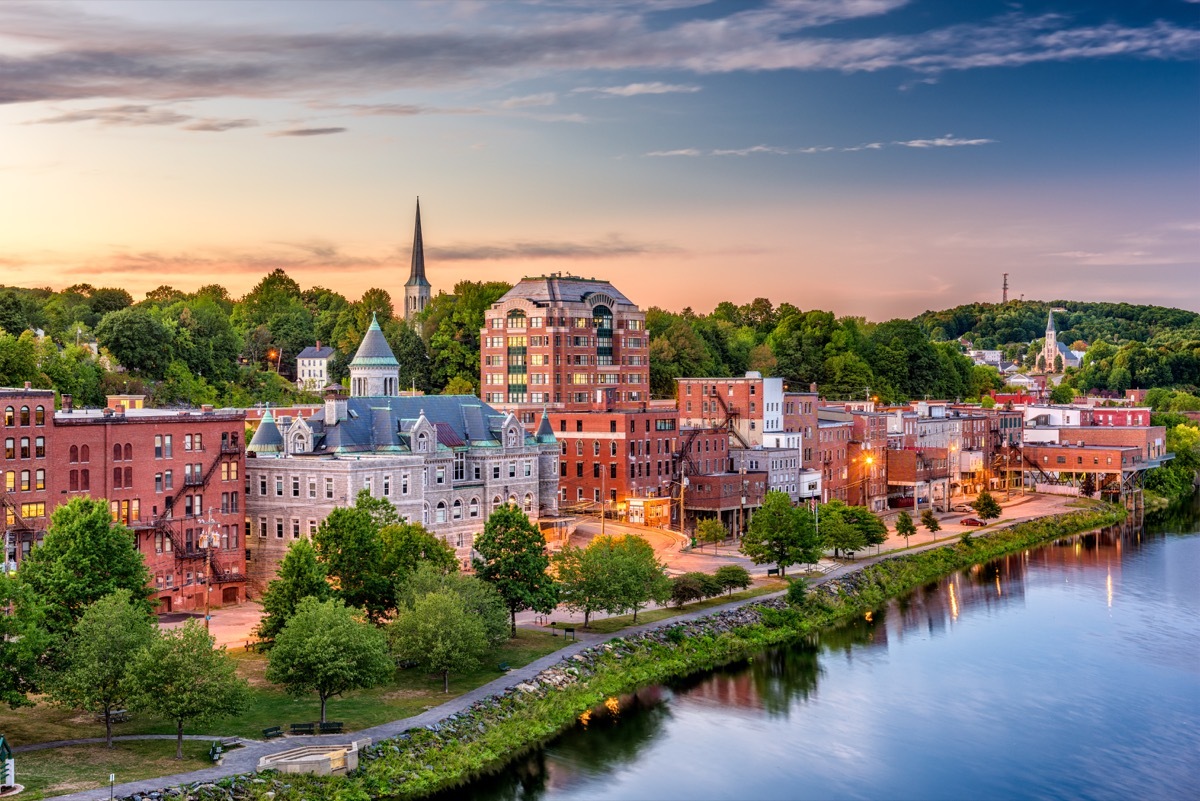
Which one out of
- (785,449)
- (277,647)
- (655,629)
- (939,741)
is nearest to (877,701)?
(939,741)

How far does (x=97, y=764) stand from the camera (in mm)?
50281

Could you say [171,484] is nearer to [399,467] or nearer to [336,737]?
[399,467]

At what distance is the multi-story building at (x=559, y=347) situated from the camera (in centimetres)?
13638

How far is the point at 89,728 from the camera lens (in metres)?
55.5

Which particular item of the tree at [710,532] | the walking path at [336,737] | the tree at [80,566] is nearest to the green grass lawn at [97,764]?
the walking path at [336,737]

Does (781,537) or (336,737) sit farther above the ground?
(781,537)

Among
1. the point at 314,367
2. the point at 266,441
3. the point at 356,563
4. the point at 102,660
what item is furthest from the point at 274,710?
the point at 314,367

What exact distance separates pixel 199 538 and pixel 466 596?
2400cm

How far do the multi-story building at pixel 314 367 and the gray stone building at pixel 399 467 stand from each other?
97.4 metres

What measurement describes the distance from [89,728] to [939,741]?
38.4 meters

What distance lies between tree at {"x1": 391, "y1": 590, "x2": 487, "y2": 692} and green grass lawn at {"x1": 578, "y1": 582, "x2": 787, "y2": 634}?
14.2 metres

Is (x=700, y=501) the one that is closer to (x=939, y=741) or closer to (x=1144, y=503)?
(x=939, y=741)

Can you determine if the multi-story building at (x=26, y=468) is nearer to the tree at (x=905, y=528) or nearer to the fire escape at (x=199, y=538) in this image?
the fire escape at (x=199, y=538)

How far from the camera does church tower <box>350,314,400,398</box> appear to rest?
352ft
